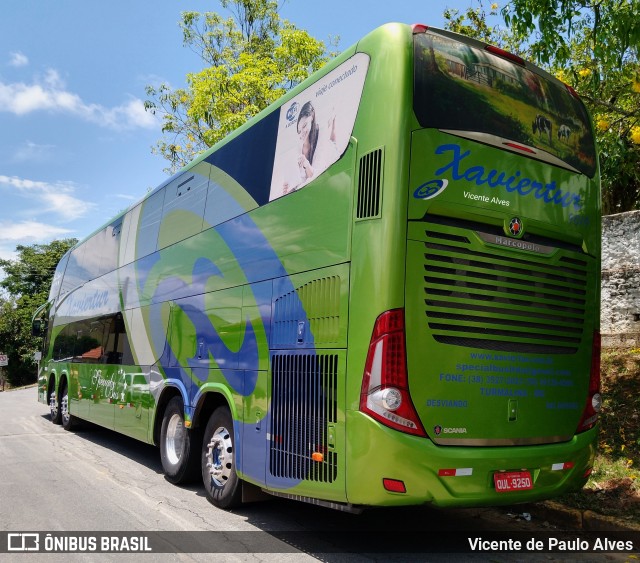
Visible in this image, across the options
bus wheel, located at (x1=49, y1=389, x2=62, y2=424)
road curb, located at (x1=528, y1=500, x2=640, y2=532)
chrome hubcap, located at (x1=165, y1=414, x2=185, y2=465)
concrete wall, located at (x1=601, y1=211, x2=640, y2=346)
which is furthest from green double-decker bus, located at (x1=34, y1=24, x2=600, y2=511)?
bus wheel, located at (x1=49, y1=389, x2=62, y2=424)

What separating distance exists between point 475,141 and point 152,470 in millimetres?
6630

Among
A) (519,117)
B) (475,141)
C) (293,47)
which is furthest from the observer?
(293,47)

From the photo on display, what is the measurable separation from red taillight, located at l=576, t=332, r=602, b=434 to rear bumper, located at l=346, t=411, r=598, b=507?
0.89 metres

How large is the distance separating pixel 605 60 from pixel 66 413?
12623 mm

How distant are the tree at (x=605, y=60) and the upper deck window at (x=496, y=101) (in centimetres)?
172

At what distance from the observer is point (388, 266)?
4.53 m

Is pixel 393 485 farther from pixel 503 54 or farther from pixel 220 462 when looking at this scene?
pixel 503 54

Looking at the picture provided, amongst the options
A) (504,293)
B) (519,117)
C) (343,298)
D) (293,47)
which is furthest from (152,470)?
(293,47)

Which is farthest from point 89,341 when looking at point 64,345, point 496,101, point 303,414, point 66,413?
point 496,101

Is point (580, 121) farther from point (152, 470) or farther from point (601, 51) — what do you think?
point (152, 470)

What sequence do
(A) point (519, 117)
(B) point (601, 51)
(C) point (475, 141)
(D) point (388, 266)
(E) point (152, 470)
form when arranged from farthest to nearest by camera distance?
(E) point (152, 470) → (B) point (601, 51) → (A) point (519, 117) → (C) point (475, 141) → (D) point (388, 266)

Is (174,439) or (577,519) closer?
(577,519)

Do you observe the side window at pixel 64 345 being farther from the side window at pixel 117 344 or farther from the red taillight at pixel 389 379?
the red taillight at pixel 389 379

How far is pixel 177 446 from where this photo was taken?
7.96 meters
